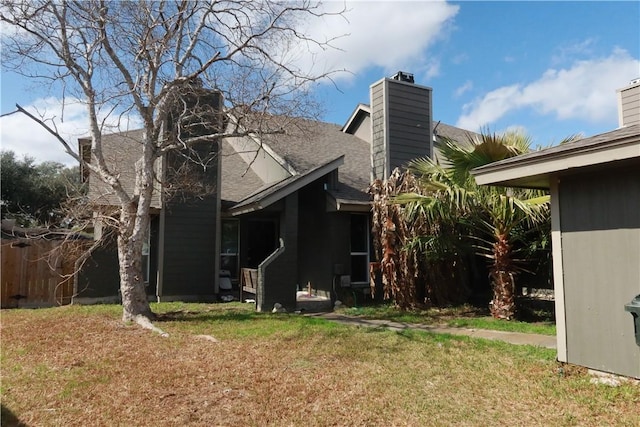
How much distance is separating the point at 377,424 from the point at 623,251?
351 centimetres

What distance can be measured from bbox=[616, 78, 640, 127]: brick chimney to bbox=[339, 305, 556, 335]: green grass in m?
7.27

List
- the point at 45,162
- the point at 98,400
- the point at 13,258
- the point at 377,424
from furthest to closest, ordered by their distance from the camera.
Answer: the point at 45,162 → the point at 13,258 → the point at 98,400 → the point at 377,424

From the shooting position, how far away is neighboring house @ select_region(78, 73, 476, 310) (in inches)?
461

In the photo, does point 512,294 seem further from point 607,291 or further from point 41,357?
point 41,357

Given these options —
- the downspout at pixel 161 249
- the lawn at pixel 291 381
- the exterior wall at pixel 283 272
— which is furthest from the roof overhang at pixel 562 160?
the downspout at pixel 161 249

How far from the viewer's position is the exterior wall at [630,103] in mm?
12828

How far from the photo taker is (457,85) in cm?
1488

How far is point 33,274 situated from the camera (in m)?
12.4

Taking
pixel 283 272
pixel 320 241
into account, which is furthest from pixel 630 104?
pixel 283 272

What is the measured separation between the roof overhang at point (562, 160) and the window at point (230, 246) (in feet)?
30.2

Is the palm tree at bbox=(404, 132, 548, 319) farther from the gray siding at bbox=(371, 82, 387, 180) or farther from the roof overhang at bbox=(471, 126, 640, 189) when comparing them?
the gray siding at bbox=(371, 82, 387, 180)

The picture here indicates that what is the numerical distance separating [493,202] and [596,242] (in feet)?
12.8

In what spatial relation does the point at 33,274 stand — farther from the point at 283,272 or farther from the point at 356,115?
the point at 356,115

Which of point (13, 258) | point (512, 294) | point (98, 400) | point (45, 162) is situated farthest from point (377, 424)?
point (45, 162)
